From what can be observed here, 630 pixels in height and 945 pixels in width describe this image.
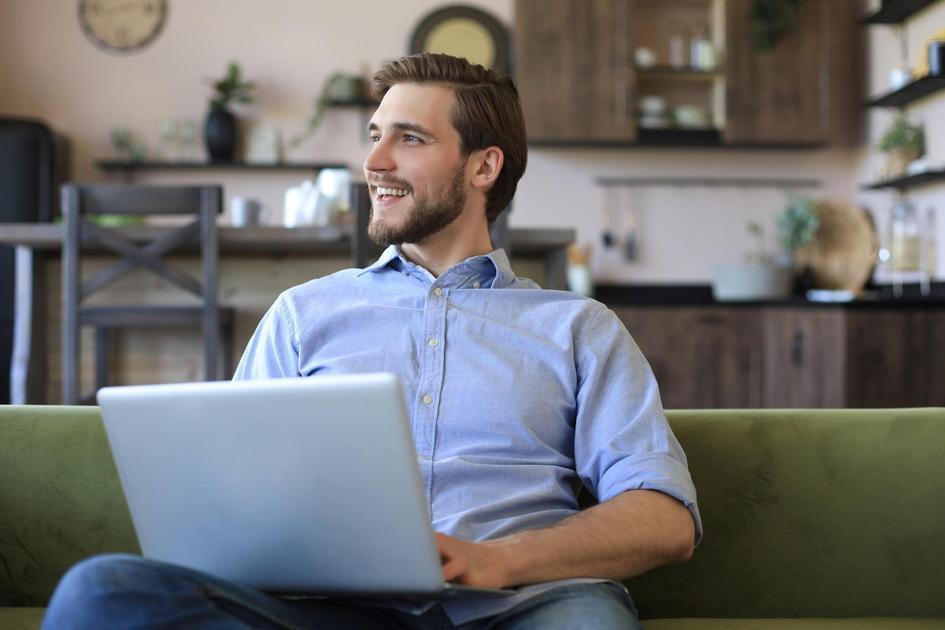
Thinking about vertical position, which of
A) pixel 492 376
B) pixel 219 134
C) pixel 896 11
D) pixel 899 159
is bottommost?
pixel 492 376

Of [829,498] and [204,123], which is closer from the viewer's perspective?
[829,498]

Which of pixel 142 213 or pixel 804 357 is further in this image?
pixel 804 357

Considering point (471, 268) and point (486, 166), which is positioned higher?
point (486, 166)

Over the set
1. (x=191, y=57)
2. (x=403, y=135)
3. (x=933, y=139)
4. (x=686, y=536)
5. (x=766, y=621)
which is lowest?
(x=766, y=621)

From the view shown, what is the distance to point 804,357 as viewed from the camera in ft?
14.1

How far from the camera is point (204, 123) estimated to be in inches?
200

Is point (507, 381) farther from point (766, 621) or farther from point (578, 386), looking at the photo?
point (766, 621)

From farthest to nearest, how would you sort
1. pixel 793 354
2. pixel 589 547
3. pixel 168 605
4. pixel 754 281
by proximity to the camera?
pixel 754 281 → pixel 793 354 → pixel 589 547 → pixel 168 605

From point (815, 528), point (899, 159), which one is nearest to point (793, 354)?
point (899, 159)

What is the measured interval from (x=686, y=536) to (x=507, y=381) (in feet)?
0.95

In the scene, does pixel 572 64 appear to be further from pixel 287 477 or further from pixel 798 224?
pixel 287 477

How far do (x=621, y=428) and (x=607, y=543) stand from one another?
17 centimetres

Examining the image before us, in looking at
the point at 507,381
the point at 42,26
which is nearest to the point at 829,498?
the point at 507,381

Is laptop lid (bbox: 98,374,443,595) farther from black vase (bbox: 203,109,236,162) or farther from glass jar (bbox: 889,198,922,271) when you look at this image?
black vase (bbox: 203,109,236,162)
